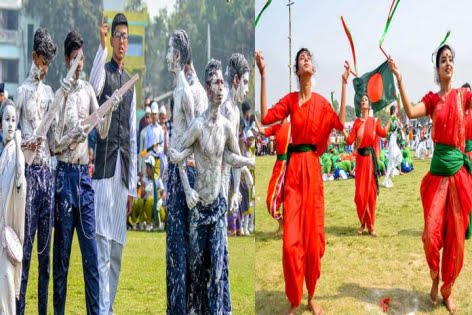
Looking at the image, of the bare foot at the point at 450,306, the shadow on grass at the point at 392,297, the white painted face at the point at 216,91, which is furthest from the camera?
the shadow on grass at the point at 392,297

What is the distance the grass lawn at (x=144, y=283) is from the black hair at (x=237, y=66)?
1.28 meters

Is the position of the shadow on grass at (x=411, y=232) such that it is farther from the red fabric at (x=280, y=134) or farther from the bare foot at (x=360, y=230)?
the red fabric at (x=280, y=134)

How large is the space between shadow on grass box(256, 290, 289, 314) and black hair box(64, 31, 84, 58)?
2.28m

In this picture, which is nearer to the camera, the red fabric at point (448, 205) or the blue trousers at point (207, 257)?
the blue trousers at point (207, 257)

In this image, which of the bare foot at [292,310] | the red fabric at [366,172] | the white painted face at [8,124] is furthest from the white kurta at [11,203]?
the red fabric at [366,172]

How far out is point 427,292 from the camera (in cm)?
542

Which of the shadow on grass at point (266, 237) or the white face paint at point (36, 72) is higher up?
the white face paint at point (36, 72)

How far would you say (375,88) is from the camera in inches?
221

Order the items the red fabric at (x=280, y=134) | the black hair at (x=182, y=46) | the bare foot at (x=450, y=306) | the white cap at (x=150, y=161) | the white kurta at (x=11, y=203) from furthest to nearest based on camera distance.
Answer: the white cap at (x=150, y=161) → the red fabric at (x=280, y=134) → the bare foot at (x=450, y=306) → the black hair at (x=182, y=46) → the white kurta at (x=11, y=203)

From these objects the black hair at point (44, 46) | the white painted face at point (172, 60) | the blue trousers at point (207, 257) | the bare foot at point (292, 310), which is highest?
the black hair at point (44, 46)

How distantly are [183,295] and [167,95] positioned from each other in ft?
5.83

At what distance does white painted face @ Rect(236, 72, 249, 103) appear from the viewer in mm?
5305

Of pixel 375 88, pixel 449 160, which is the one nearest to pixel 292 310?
pixel 449 160

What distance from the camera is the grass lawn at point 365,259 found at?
5.43 metres
